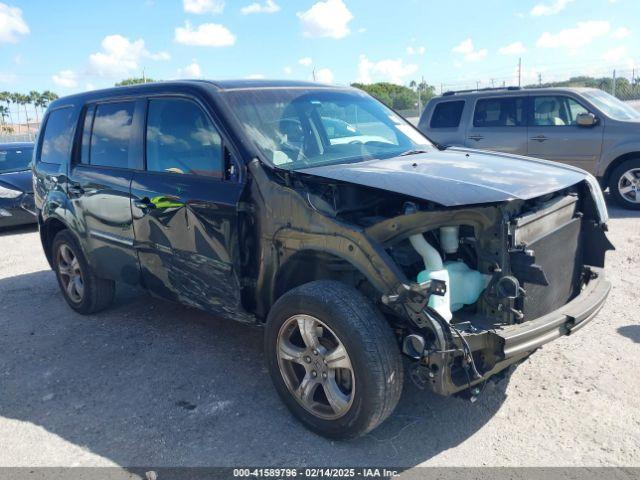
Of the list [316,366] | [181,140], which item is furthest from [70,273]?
[316,366]

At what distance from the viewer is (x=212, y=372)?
4.05 meters

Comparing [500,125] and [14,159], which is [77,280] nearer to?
[14,159]

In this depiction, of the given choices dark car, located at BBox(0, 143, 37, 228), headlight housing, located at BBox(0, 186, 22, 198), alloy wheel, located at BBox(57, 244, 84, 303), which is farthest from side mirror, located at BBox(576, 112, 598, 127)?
headlight housing, located at BBox(0, 186, 22, 198)

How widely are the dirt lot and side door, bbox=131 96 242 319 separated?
0.58m

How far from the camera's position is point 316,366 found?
3.15m

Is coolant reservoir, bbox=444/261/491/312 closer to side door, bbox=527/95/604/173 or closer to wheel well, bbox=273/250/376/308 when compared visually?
wheel well, bbox=273/250/376/308

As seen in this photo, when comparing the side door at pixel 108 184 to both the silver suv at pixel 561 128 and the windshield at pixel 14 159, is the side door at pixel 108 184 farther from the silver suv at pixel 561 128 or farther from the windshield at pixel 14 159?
the windshield at pixel 14 159

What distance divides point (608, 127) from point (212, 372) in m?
7.49

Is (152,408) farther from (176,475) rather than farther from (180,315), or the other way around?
(180,315)

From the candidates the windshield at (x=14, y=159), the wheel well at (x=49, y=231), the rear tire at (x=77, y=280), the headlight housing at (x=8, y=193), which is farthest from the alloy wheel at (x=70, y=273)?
the windshield at (x=14, y=159)

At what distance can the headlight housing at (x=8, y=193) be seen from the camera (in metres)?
9.52

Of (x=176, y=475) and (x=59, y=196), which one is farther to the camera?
(x=59, y=196)

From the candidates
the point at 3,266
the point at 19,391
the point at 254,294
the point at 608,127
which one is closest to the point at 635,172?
the point at 608,127

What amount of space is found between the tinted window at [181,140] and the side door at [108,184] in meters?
0.18
